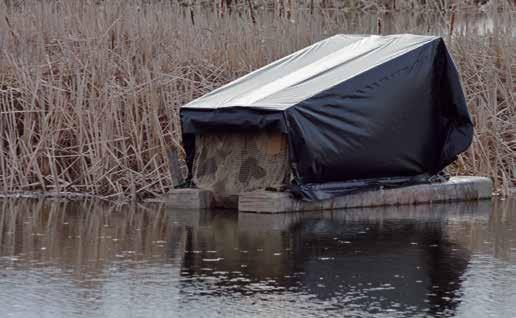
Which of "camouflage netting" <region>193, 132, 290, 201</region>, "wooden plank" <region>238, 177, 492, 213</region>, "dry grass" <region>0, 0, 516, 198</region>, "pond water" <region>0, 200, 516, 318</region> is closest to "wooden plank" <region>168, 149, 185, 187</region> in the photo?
"camouflage netting" <region>193, 132, 290, 201</region>

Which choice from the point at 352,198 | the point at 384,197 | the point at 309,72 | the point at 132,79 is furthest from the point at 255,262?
the point at 132,79

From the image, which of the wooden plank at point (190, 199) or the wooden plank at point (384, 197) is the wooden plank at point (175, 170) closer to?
the wooden plank at point (190, 199)

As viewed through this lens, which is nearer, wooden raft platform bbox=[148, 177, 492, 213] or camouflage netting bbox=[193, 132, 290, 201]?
wooden raft platform bbox=[148, 177, 492, 213]

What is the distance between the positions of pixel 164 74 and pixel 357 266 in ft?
18.7

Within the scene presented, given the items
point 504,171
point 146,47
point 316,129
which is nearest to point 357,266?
point 316,129

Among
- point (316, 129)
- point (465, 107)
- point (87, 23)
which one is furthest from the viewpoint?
point (87, 23)

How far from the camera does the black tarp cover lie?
11.4m

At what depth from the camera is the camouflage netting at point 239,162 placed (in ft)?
38.0

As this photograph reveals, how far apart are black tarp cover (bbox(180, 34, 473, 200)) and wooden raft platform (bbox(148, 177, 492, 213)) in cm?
11

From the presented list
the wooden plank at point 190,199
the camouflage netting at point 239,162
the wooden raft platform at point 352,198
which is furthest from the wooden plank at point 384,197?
the wooden plank at point 190,199

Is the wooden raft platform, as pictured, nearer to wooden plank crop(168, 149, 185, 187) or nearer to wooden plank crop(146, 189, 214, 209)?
wooden plank crop(146, 189, 214, 209)

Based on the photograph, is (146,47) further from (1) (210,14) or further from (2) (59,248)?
(2) (59,248)

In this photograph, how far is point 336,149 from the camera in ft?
38.4

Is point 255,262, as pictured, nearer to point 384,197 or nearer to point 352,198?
point 352,198
